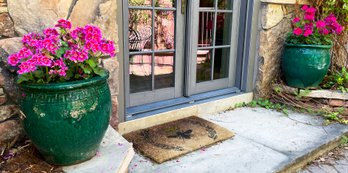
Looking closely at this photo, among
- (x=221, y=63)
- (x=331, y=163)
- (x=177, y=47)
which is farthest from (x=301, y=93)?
(x=177, y=47)

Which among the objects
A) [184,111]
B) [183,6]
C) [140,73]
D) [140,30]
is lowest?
[184,111]

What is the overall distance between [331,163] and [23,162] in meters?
1.96

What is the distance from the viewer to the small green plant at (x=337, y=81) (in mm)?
2878

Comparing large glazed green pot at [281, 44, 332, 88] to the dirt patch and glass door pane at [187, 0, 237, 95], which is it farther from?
the dirt patch

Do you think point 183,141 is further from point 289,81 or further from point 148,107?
point 289,81

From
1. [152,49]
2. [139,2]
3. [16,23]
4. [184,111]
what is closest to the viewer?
[16,23]

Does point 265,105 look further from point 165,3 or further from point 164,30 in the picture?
point 165,3

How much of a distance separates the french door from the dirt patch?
788mm

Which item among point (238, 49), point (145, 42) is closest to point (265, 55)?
point (238, 49)

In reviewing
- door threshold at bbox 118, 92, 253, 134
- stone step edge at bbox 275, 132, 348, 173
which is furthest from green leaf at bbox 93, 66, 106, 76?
stone step edge at bbox 275, 132, 348, 173

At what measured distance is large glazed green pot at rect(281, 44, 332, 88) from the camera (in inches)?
108

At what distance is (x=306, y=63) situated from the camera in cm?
276

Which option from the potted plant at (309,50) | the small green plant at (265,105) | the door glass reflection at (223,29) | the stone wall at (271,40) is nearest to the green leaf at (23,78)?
the door glass reflection at (223,29)

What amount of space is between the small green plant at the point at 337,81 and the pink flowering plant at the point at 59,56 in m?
2.46
